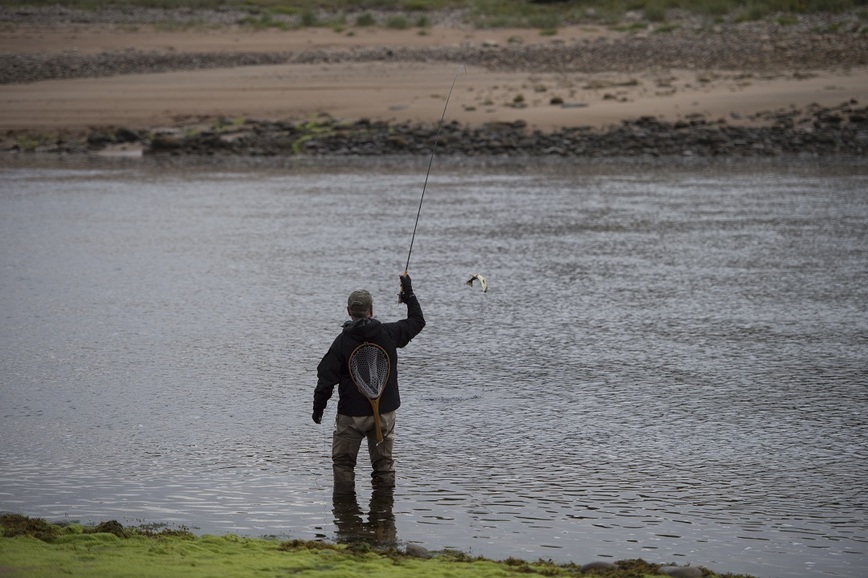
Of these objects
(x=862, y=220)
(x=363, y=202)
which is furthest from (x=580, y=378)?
(x=363, y=202)

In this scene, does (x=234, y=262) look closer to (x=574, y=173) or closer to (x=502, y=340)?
(x=502, y=340)

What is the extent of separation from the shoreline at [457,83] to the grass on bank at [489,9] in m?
1.83

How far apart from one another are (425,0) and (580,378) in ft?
177

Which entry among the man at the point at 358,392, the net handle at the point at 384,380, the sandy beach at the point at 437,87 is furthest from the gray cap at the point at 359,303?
the sandy beach at the point at 437,87

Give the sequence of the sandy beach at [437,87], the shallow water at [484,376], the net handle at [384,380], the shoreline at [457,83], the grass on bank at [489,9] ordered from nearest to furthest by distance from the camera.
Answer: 1. the shallow water at [484,376]
2. the net handle at [384,380]
3. the shoreline at [457,83]
4. the sandy beach at [437,87]
5. the grass on bank at [489,9]

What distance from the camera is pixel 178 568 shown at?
5.98m

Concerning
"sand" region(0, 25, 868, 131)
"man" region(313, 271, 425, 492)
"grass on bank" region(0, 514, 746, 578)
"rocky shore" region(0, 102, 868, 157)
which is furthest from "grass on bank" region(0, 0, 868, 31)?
"grass on bank" region(0, 514, 746, 578)

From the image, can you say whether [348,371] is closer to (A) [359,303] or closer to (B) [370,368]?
(B) [370,368]

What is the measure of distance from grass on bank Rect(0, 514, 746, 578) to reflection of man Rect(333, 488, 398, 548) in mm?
265

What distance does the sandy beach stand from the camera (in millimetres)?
33188

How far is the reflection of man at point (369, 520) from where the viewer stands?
686cm

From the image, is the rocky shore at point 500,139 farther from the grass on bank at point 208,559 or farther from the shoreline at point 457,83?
the grass on bank at point 208,559

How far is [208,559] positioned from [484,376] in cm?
452

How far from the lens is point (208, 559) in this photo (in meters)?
6.20
